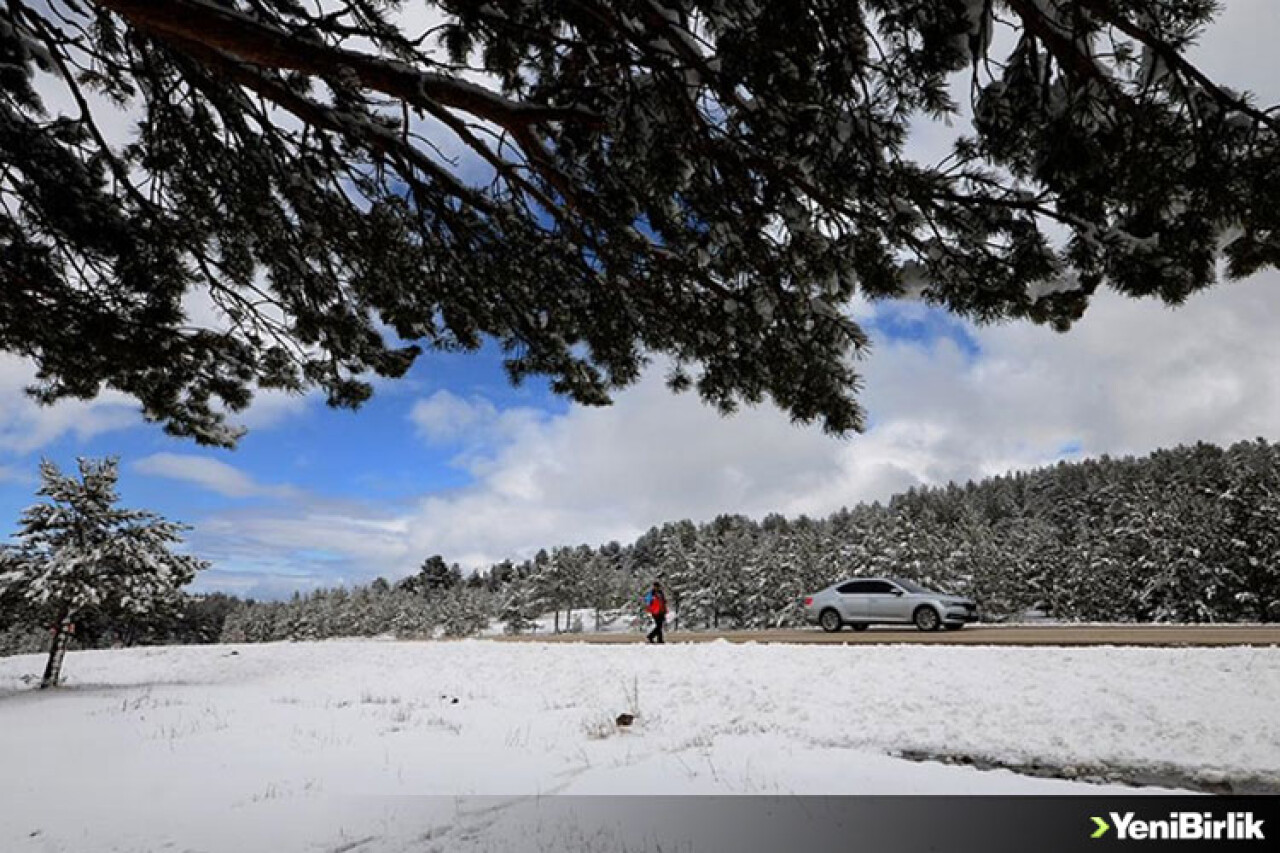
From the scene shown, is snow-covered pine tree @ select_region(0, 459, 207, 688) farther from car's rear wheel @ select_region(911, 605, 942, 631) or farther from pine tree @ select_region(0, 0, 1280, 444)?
car's rear wheel @ select_region(911, 605, 942, 631)

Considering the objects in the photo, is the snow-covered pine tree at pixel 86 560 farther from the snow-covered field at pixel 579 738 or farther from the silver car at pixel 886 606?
the silver car at pixel 886 606

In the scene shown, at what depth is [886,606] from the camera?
18.6m

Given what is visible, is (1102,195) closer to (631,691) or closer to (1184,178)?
(1184,178)

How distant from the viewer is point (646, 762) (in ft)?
26.1

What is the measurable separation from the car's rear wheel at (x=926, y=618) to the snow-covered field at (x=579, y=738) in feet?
20.3

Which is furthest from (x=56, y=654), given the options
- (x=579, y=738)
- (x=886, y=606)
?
(x=886, y=606)

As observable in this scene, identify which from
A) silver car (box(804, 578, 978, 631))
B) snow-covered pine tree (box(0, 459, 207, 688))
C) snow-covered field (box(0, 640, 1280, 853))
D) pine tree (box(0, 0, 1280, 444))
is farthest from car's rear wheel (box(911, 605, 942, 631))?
snow-covered pine tree (box(0, 459, 207, 688))

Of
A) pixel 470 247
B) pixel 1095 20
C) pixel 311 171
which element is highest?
pixel 311 171

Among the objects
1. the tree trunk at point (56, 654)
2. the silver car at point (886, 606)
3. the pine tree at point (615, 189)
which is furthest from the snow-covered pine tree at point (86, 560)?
the silver car at point (886, 606)

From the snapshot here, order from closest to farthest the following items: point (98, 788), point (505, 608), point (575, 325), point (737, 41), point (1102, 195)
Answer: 1. point (737, 41)
2. point (1102, 195)
3. point (575, 325)
4. point (98, 788)
5. point (505, 608)

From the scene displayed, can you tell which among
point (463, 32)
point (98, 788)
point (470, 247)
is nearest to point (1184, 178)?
point (463, 32)

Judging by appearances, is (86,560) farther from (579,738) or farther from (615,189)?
(615,189)

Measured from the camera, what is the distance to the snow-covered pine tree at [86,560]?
52.4 feet

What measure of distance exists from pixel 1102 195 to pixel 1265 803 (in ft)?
21.4
